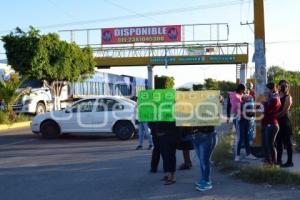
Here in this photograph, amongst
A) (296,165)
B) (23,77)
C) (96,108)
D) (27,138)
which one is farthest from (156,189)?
(23,77)

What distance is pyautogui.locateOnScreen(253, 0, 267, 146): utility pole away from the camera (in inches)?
462

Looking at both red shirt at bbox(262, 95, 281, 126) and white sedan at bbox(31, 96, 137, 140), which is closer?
red shirt at bbox(262, 95, 281, 126)

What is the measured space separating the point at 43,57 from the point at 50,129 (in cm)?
1081

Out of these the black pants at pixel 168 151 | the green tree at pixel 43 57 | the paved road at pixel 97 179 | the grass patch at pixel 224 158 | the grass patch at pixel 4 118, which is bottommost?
the paved road at pixel 97 179

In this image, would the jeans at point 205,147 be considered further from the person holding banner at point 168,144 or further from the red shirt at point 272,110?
the red shirt at point 272,110

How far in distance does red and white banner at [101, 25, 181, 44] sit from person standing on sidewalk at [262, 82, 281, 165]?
1656 inches

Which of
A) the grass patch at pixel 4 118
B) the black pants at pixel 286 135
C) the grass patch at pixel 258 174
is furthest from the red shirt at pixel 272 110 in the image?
the grass patch at pixel 4 118

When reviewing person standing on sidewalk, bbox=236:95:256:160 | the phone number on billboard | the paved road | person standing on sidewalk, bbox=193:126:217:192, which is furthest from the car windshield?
the phone number on billboard

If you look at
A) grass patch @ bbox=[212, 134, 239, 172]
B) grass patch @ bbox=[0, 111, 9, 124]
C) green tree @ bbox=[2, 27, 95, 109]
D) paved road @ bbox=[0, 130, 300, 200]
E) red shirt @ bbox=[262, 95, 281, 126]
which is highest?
green tree @ bbox=[2, 27, 95, 109]

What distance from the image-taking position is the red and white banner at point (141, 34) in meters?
52.2

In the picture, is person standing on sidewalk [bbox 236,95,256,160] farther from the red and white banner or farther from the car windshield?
the red and white banner

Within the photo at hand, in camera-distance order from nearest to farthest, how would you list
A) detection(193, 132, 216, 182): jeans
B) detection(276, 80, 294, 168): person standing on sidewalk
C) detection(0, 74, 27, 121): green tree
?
→ 1. detection(193, 132, 216, 182): jeans
2. detection(276, 80, 294, 168): person standing on sidewalk
3. detection(0, 74, 27, 121): green tree

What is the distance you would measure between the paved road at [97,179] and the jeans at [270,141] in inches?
38.7

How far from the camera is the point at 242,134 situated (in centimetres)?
1147
